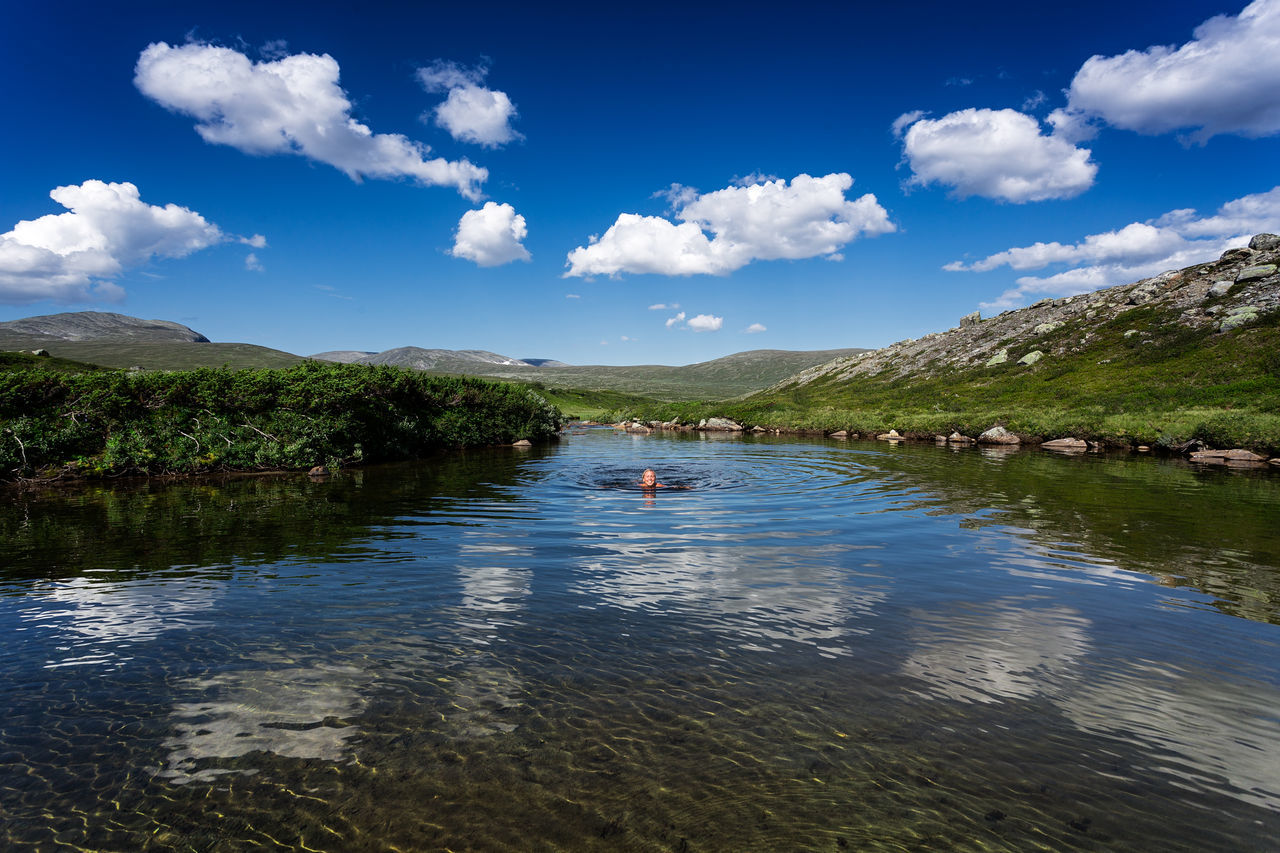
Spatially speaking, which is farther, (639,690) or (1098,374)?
(1098,374)

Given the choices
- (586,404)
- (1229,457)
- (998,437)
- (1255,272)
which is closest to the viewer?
(1229,457)

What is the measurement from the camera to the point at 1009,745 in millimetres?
6543

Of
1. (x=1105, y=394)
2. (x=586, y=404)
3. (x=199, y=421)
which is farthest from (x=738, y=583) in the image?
(x=586, y=404)

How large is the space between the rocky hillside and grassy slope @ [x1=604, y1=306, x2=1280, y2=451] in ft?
2.02

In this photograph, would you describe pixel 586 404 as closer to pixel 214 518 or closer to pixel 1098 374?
pixel 1098 374

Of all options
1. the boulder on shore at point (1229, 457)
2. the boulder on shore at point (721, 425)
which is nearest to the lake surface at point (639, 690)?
the boulder on shore at point (1229, 457)

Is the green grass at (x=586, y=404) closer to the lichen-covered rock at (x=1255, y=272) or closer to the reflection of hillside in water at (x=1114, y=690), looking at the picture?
the reflection of hillside in water at (x=1114, y=690)

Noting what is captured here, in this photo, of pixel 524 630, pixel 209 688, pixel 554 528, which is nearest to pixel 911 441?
pixel 554 528

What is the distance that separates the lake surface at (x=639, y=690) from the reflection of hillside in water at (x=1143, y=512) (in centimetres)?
23

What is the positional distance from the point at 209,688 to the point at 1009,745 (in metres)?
9.74

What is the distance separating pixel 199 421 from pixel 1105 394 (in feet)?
266

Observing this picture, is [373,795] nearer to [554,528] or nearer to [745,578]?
[745,578]

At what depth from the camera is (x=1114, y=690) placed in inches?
308

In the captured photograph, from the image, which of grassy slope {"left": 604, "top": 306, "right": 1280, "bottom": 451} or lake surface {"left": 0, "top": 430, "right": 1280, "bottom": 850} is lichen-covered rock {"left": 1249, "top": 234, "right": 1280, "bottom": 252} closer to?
grassy slope {"left": 604, "top": 306, "right": 1280, "bottom": 451}
